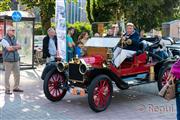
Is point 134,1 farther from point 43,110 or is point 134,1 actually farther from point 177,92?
Result: point 177,92

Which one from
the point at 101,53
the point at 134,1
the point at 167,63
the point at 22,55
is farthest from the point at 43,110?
the point at 134,1

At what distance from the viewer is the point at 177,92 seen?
5219mm

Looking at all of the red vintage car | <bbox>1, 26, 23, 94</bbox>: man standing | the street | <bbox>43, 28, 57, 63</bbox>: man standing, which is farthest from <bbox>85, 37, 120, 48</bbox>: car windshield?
<bbox>1, 26, 23, 94</bbox>: man standing

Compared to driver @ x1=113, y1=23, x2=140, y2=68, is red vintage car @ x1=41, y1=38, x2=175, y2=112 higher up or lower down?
lower down

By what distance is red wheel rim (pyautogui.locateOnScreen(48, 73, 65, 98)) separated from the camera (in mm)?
9117

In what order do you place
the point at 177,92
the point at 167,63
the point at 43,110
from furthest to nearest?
the point at 167,63 → the point at 43,110 → the point at 177,92

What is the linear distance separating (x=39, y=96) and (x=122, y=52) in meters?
2.40

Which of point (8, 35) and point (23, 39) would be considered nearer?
point (8, 35)

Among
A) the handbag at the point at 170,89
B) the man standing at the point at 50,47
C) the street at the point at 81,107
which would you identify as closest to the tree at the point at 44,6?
the man standing at the point at 50,47

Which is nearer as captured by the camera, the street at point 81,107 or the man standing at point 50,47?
the street at point 81,107

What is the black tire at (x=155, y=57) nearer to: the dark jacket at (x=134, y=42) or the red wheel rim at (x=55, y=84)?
the dark jacket at (x=134, y=42)

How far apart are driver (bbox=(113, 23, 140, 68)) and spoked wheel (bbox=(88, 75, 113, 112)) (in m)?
0.67

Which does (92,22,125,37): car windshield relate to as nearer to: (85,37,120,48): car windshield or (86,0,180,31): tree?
(85,37,120,48): car windshield

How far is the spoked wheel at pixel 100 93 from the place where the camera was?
8.02 meters
